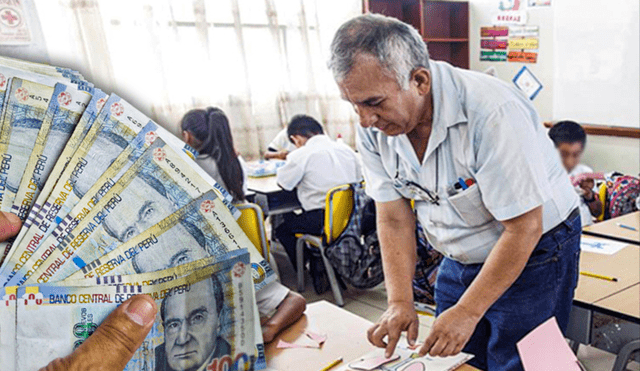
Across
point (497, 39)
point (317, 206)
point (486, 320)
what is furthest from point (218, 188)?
point (497, 39)

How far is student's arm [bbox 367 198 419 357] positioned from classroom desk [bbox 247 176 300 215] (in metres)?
2.12

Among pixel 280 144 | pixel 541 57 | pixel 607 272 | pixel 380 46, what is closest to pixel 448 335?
pixel 380 46

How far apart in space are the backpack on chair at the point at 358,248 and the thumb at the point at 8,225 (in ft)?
8.50

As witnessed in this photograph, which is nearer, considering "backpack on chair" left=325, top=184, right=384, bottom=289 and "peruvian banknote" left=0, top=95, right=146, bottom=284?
"peruvian banknote" left=0, top=95, right=146, bottom=284

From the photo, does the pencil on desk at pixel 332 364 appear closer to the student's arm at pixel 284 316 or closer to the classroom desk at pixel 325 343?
the classroom desk at pixel 325 343

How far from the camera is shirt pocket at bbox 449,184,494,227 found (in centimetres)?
131

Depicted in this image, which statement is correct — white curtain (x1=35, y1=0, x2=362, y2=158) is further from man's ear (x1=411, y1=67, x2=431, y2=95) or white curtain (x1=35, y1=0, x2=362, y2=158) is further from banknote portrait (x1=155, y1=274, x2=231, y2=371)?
banknote portrait (x1=155, y1=274, x2=231, y2=371)

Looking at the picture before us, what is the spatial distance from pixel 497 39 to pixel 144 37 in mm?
3455

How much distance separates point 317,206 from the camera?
140 inches

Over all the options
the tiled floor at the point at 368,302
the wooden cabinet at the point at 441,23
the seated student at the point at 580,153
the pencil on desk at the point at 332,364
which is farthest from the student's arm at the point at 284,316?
the wooden cabinet at the point at 441,23

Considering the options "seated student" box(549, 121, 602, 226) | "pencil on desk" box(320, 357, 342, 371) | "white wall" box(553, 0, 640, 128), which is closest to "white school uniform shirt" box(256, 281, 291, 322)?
"pencil on desk" box(320, 357, 342, 371)

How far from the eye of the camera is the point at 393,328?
1283 mm

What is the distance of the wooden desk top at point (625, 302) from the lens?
63.8 inches

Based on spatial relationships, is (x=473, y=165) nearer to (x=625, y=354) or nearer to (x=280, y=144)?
(x=625, y=354)
